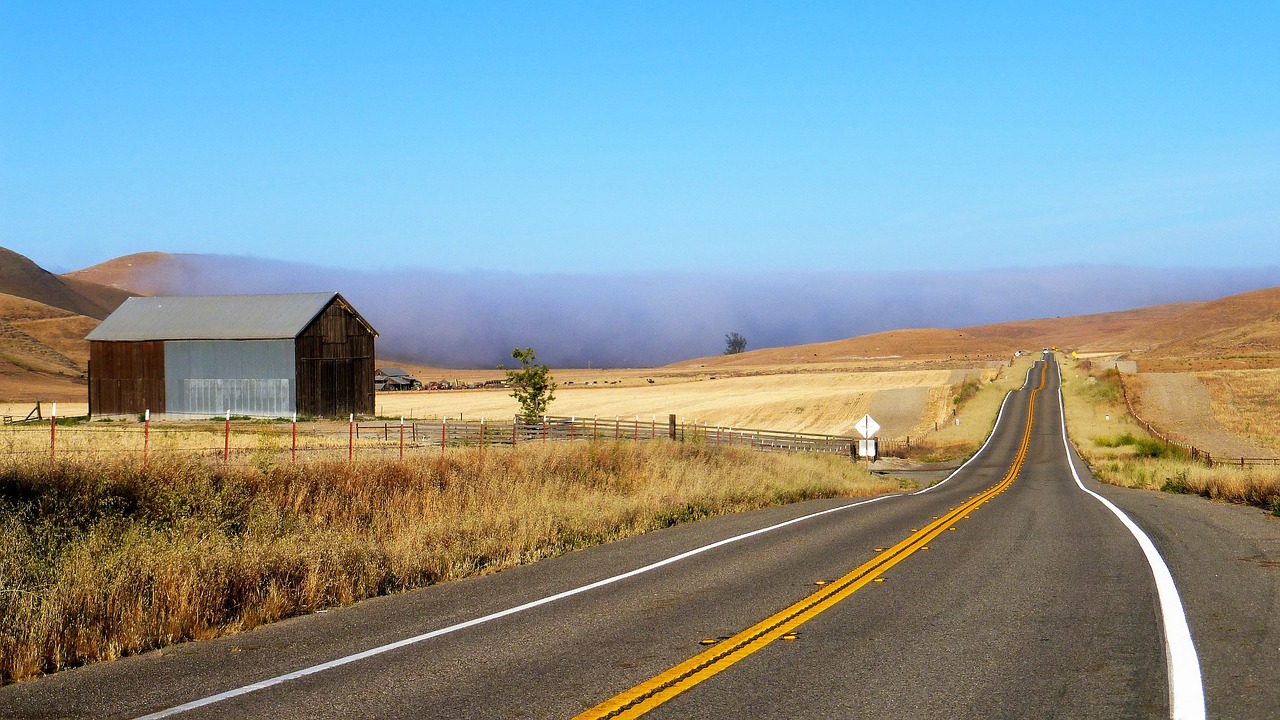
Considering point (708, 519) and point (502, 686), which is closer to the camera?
point (502, 686)

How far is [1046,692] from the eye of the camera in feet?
21.4

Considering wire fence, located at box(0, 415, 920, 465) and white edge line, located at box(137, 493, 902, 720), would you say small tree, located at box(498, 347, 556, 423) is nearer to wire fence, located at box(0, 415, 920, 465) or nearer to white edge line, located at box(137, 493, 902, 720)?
wire fence, located at box(0, 415, 920, 465)

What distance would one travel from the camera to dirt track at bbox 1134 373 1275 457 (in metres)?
61.0

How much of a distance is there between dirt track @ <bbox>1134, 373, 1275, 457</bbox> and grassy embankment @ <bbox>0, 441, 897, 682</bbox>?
5072 cm

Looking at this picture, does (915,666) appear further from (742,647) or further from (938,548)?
(938,548)

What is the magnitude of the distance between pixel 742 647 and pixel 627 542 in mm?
6710

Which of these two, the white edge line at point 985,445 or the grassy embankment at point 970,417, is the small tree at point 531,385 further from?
the grassy embankment at point 970,417

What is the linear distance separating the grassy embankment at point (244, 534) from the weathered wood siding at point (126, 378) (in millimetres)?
46033

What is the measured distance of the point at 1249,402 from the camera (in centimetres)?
8275

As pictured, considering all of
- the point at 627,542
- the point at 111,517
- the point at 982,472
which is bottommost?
the point at 982,472

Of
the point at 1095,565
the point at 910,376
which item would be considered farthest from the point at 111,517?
the point at 910,376

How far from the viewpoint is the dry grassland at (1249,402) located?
221 ft

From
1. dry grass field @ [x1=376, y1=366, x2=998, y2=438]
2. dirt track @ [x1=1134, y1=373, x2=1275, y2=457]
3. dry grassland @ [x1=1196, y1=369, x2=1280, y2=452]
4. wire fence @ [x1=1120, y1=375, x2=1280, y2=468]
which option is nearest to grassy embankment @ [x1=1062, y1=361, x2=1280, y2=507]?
wire fence @ [x1=1120, y1=375, x2=1280, y2=468]

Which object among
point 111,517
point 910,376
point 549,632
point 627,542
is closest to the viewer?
point 549,632
